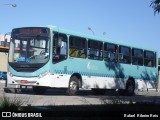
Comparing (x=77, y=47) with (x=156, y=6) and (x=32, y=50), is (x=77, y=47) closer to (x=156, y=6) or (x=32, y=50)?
(x=32, y=50)

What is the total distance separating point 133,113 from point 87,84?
13.5 m

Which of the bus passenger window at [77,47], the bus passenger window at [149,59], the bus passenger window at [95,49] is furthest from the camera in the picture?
the bus passenger window at [149,59]

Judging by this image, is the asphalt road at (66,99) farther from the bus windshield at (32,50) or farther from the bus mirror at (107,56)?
the bus mirror at (107,56)

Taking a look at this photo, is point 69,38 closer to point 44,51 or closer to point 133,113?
point 44,51

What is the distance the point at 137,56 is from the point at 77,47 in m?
6.72

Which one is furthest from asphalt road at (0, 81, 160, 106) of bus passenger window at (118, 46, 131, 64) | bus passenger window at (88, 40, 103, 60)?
bus passenger window at (118, 46, 131, 64)

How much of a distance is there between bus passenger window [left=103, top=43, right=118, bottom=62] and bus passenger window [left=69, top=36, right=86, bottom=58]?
2.18 meters

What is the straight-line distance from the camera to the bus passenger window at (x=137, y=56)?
27.1m

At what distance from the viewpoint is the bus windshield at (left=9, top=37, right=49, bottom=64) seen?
2030 centimetres

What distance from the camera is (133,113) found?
371 inches

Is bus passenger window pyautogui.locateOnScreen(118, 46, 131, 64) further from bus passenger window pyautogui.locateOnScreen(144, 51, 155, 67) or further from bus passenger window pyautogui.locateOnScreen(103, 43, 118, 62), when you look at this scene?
bus passenger window pyautogui.locateOnScreen(144, 51, 155, 67)

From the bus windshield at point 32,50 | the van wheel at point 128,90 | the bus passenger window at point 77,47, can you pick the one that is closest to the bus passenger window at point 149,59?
the van wheel at point 128,90

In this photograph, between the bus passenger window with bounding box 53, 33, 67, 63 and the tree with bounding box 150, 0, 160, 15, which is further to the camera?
the bus passenger window with bounding box 53, 33, 67, 63

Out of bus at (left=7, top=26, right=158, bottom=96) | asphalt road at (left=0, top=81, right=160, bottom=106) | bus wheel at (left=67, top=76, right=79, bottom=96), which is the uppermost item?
bus at (left=7, top=26, right=158, bottom=96)
